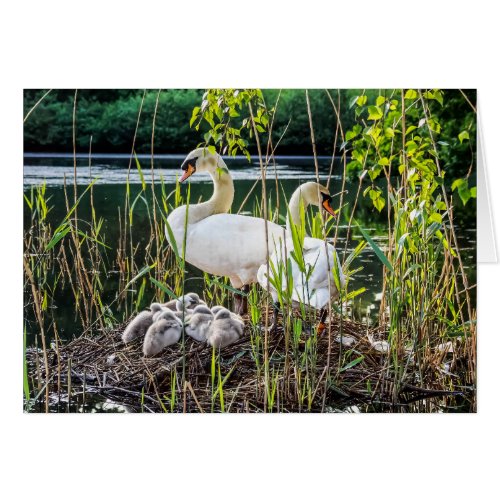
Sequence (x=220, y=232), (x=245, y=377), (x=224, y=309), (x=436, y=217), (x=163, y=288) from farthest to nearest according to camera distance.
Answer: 1. (x=220, y=232)
2. (x=224, y=309)
3. (x=245, y=377)
4. (x=436, y=217)
5. (x=163, y=288)

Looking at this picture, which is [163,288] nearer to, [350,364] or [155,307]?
[155,307]

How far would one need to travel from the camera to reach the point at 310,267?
5.16m

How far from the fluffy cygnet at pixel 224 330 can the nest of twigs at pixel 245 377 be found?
0.13ft

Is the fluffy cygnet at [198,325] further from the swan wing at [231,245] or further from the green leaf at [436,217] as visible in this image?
the green leaf at [436,217]

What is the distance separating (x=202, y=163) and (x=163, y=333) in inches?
30.2

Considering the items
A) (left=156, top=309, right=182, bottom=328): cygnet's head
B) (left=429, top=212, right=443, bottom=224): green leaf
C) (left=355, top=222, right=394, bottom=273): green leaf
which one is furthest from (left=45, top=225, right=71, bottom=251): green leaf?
(left=429, top=212, right=443, bottom=224): green leaf

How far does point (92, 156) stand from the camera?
5266 millimetres

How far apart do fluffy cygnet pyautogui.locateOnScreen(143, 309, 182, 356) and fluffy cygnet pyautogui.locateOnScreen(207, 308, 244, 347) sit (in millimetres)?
148

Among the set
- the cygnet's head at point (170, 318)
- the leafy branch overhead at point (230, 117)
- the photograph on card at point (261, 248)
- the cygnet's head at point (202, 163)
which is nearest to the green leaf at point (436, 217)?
the photograph on card at point (261, 248)

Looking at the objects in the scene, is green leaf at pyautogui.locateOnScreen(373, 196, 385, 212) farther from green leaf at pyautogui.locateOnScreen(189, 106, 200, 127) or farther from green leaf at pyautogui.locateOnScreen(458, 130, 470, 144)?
green leaf at pyautogui.locateOnScreen(189, 106, 200, 127)

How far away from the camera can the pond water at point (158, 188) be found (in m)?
5.21

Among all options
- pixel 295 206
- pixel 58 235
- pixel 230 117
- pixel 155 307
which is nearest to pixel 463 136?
pixel 295 206
